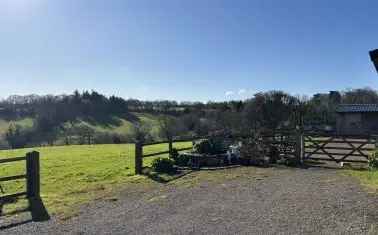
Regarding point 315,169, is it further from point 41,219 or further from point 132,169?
point 41,219

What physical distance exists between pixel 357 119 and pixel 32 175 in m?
35.7

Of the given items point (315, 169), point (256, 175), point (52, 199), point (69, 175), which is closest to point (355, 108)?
point (315, 169)

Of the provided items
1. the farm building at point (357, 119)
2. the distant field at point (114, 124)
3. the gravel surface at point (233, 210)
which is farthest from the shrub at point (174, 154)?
the distant field at point (114, 124)

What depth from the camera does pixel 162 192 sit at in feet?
32.2

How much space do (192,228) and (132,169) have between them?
27.1 ft

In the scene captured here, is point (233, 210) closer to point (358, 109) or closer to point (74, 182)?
point (74, 182)

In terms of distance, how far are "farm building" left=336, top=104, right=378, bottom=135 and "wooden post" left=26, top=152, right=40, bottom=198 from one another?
3351 cm

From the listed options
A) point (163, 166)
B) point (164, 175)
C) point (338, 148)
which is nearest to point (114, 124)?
point (163, 166)

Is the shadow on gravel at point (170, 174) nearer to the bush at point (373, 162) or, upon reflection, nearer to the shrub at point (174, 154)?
the shrub at point (174, 154)

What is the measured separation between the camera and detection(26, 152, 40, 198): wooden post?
9180 mm

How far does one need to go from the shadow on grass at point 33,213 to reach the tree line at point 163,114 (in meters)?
11.5

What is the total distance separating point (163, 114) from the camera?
204ft

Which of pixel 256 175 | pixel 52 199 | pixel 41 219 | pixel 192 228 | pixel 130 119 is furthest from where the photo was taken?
pixel 130 119

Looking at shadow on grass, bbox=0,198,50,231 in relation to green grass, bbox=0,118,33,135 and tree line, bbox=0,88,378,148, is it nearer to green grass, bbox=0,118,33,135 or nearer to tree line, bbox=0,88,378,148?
tree line, bbox=0,88,378,148
